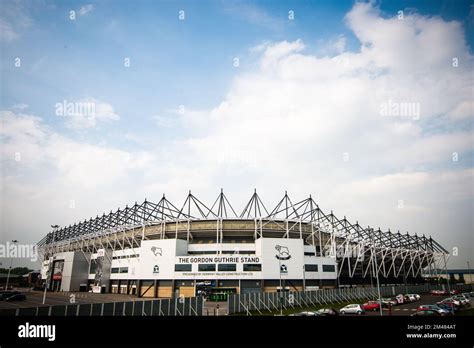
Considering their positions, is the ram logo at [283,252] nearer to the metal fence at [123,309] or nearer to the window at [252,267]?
the window at [252,267]

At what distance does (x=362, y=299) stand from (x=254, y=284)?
763 inches

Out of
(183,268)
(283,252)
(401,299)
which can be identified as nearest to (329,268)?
(283,252)

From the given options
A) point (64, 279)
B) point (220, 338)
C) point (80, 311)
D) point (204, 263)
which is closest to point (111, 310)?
point (80, 311)

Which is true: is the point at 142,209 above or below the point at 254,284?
above

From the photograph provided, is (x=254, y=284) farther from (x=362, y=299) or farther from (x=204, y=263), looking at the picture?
(x=362, y=299)

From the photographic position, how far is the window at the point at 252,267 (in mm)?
57844

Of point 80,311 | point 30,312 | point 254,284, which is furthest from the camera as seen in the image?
point 254,284

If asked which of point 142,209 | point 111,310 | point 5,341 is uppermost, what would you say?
point 142,209

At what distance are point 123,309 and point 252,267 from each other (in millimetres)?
36816

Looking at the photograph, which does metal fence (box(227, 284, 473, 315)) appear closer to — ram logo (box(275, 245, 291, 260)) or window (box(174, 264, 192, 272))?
ram logo (box(275, 245, 291, 260))

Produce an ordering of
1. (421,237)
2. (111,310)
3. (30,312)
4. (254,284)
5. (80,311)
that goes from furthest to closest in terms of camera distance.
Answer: (421,237)
(254,284)
(111,310)
(80,311)
(30,312)

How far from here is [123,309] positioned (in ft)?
79.0

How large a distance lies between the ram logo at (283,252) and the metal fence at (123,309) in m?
31.2

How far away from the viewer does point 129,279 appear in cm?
6950
